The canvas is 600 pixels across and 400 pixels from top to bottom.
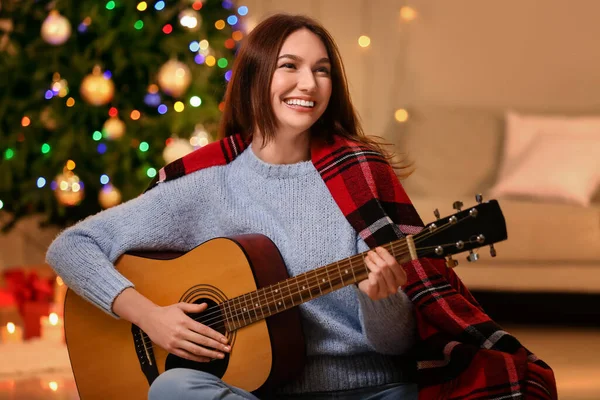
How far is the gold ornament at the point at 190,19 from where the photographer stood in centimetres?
334

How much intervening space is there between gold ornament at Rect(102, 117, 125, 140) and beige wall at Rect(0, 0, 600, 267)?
47.5 inches

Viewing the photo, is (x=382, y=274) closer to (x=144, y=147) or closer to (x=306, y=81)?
(x=306, y=81)

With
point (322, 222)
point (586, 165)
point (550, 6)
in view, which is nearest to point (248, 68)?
point (322, 222)

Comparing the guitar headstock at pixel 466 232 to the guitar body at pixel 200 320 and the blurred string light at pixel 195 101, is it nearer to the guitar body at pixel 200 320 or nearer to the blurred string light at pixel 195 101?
the guitar body at pixel 200 320

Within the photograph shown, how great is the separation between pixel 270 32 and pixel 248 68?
9 centimetres

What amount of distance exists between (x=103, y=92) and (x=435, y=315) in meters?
2.21

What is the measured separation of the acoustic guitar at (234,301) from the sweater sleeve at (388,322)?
88 millimetres

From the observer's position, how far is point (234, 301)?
1.52 meters

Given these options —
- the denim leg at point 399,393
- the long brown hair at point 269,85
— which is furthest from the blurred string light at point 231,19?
the denim leg at point 399,393

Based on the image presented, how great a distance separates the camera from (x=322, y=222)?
5.22 ft

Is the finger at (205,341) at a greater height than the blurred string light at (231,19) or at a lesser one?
lesser

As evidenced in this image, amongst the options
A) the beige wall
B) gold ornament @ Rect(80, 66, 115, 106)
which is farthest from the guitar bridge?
the beige wall

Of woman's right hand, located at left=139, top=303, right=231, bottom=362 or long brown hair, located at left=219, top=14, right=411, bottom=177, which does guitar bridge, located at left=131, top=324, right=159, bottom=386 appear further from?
long brown hair, located at left=219, top=14, right=411, bottom=177

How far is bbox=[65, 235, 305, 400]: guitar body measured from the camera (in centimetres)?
149
